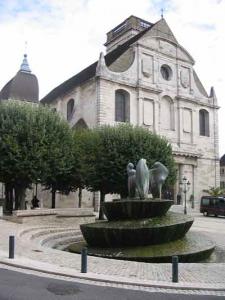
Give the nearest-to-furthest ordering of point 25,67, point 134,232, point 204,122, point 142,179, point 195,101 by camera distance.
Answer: point 134,232
point 142,179
point 195,101
point 204,122
point 25,67

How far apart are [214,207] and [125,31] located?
110 ft

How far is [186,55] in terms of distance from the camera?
53.9m

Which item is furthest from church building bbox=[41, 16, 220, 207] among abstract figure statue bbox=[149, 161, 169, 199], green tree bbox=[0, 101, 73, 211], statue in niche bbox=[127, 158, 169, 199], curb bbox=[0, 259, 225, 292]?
curb bbox=[0, 259, 225, 292]

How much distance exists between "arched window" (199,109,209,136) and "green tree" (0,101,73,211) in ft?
94.9

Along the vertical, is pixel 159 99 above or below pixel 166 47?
below

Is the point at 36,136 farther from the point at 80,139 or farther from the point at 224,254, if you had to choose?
the point at 224,254

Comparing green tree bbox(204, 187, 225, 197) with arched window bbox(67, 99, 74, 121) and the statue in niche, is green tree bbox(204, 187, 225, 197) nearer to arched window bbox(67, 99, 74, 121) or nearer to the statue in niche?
arched window bbox(67, 99, 74, 121)

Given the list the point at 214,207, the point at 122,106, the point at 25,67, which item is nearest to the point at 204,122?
the point at 122,106

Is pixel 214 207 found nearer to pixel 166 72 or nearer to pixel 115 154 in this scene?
pixel 115 154

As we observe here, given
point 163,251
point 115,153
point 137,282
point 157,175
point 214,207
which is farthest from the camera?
point 214,207

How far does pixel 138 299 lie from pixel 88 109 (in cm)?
3995

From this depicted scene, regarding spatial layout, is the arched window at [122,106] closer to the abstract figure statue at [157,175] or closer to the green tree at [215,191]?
the green tree at [215,191]

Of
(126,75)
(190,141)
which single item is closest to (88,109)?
(126,75)

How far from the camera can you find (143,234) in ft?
48.7
